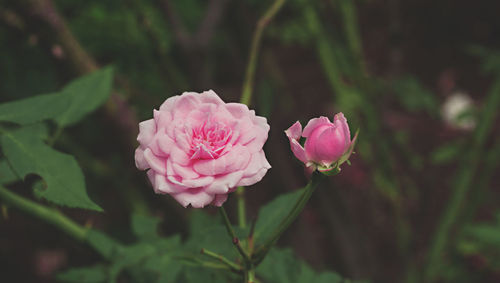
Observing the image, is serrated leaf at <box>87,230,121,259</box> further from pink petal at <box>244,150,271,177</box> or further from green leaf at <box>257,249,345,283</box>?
pink petal at <box>244,150,271,177</box>

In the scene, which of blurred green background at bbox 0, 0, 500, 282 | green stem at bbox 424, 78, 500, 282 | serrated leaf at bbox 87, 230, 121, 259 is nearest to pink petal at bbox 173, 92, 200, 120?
blurred green background at bbox 0, 0, 500, 282

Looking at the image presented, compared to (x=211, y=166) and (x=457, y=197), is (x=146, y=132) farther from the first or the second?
(x=457, y=197)

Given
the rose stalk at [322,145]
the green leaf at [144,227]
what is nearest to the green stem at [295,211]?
the rose stalk at [322,145]

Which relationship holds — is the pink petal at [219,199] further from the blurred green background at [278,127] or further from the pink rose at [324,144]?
the blurred green background at [278,127]

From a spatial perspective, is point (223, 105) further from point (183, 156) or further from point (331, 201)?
point (331, 201)

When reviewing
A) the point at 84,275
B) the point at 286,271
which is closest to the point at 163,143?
the point at 286,271
